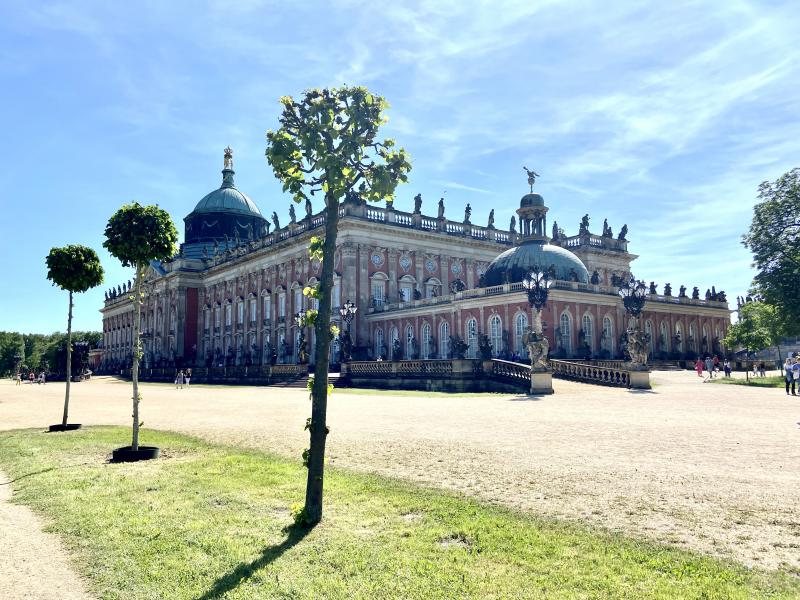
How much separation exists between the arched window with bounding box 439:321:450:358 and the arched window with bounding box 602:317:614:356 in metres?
12.3

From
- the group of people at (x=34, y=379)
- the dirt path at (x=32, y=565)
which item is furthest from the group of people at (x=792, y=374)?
the group of people at (x=34, y=379)

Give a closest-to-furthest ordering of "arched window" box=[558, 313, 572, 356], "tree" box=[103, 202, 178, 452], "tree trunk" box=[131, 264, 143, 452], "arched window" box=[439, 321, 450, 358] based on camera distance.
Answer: "tree trunk" box=[131, 264, 143, 452] < "tree" box=[103, 202, 178, 452] < "arched window" box=[558, 313, 572, 356] < "arched window" box=[439, 321, 450, 358]

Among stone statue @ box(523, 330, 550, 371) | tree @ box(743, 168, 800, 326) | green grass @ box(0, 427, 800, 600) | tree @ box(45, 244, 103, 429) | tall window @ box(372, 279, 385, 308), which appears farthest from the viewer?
tall window @ box(372, 279, 385, 308)

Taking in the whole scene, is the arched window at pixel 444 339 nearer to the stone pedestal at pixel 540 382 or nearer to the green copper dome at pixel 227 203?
the stone pedestal at pixel 540 382

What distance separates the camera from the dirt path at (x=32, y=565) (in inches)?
221

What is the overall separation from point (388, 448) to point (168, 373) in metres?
62.8

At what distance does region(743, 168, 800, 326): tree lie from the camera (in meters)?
38.7

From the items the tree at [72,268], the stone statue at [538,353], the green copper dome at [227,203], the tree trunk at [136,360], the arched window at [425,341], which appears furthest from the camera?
the green copper dome at [227,203]

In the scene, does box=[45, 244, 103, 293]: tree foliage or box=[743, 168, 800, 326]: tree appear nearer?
box=[45, 244, 103, 293]: tree foliage

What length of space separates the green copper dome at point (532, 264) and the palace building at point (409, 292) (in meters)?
0.12

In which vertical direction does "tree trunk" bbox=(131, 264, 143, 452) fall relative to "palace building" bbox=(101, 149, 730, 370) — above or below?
below

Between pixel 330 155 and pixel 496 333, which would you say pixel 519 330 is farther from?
pixel 330 155

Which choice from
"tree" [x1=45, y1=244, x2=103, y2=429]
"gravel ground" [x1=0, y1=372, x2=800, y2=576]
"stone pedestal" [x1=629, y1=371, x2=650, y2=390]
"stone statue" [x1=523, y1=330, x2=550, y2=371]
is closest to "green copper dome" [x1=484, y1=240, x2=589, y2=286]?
"stone pedestal" [x1=629, y1=371, x2=650, y2=390]

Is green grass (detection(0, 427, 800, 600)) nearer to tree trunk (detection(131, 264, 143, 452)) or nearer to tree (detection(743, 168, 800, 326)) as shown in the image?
tree trunk (detection(131, 264, 143, 452))
